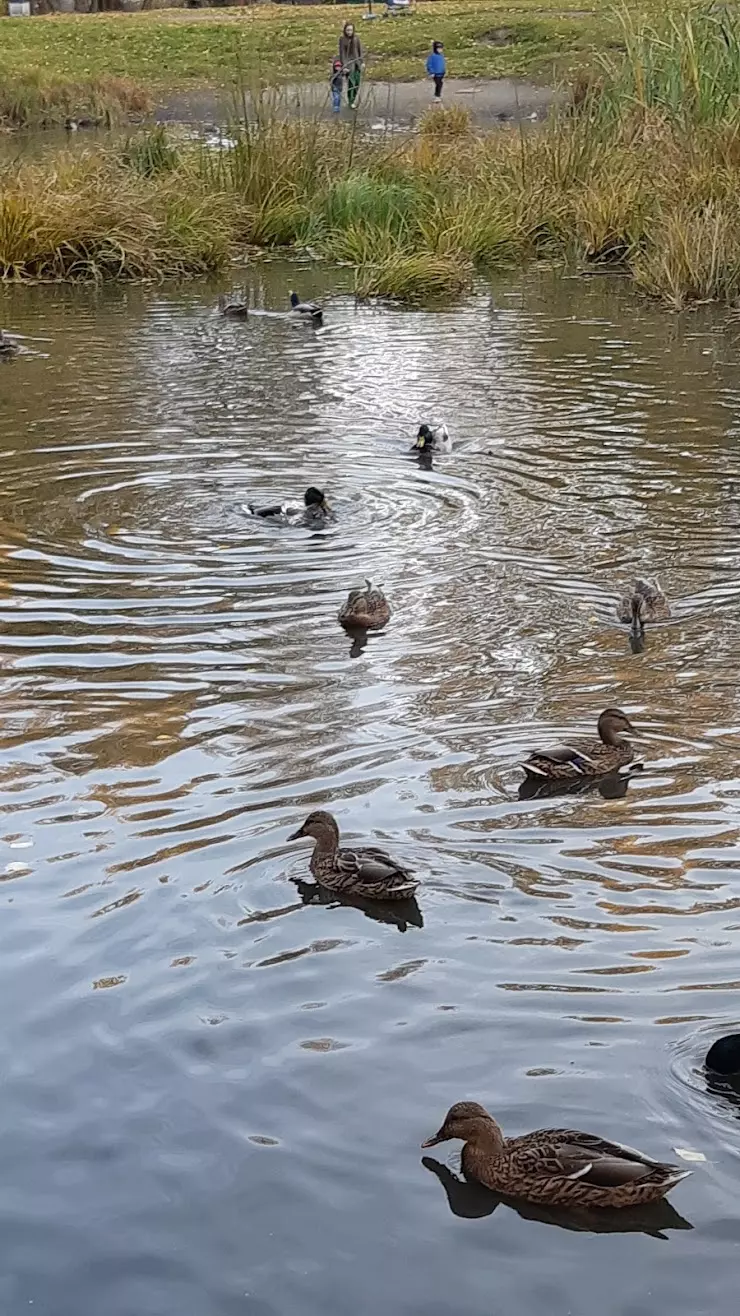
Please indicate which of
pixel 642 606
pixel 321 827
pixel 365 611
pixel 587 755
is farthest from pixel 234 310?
pixel 321 827

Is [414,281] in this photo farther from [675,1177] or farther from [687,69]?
[675,1177]

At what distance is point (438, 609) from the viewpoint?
8.42m

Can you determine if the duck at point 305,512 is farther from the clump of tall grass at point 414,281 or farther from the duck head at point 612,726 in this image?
the clump of tall grass at point 414,281

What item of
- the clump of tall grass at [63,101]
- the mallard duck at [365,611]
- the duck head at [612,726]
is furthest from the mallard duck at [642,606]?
the clump of tall grass at [63,101]

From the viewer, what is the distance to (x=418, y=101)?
130 feet

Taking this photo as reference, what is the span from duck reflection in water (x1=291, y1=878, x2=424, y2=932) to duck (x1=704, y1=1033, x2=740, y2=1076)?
→ 3.63 feet

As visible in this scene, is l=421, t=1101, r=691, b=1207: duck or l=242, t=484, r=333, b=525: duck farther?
l=242, t=484, r=333, b=525: duck

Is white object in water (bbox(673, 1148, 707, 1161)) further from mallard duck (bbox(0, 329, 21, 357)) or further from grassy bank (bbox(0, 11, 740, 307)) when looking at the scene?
grassy bank (bbox(0, 11, 740, 307))

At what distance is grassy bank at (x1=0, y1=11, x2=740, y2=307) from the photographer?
707 inches

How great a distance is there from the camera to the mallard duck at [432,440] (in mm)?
11430

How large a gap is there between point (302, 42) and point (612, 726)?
146ft

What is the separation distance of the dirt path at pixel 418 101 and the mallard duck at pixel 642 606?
2934cm

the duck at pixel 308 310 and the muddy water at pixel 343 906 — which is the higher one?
the duck at pixel 308 310

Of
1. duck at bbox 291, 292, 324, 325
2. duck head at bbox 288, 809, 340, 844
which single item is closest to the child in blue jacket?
duck at bbox 291, 292, 324, 325
